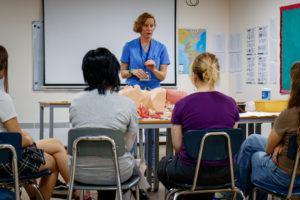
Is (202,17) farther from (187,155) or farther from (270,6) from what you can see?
(187,155)

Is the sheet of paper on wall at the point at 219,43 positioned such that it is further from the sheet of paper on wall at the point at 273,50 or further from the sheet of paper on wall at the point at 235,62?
the sheet of paper on wall at the point at 273,50

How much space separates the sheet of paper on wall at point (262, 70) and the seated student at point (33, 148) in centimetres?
341

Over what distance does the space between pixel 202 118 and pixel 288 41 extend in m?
3.15

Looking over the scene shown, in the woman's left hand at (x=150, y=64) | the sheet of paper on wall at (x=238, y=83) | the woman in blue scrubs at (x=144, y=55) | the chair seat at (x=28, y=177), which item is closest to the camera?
the chair seat at (x=28, y=177)

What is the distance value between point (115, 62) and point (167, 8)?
4130mm

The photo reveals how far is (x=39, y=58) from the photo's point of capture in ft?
18.0

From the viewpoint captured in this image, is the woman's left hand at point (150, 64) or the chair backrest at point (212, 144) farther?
the woman's left hand at point (150, 64)

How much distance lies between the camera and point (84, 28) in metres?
5.59

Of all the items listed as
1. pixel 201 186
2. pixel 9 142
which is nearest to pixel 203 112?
pixel 201 186

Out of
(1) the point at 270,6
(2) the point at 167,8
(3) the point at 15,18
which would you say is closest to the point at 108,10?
(2) the point at 167,8

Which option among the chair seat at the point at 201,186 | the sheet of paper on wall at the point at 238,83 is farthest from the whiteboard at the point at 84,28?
the chair seat at the point at 201,186

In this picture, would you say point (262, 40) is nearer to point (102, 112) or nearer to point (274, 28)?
point (274, 28)

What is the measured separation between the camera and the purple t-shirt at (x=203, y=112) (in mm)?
1845

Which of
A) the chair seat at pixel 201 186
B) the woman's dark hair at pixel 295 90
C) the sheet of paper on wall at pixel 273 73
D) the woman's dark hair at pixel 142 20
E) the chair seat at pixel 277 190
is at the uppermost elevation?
the woman's dark hair at pixel 142 20
